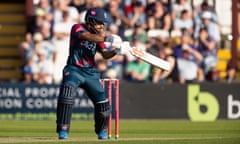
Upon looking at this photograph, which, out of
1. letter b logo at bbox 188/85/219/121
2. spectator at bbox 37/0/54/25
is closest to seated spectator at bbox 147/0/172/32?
letter b logo at bbox 188/85/219/121

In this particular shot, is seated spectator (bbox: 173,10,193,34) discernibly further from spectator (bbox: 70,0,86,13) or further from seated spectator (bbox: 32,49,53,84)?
seated spectator (bbox: 32,49,53,84)

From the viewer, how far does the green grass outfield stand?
13977mm

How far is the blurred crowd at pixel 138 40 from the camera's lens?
2216 centimetres

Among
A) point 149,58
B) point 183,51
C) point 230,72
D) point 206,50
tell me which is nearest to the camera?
point 149,58

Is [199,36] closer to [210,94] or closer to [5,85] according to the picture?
[210,94]

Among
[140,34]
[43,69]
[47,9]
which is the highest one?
[47,9]

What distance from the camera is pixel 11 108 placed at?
2202cm

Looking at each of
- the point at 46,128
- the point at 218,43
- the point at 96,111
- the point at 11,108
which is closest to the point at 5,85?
the point at 11,108

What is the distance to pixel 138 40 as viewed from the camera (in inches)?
868

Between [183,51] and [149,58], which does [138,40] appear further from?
[149,58]

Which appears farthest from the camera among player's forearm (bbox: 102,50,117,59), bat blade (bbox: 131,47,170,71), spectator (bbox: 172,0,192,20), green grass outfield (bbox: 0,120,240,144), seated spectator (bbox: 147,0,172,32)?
spectator (bbox: 172,0,192,20)

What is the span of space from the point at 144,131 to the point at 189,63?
5736mm

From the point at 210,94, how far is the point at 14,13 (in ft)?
22.3

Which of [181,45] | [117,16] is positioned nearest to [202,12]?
[181,45]
